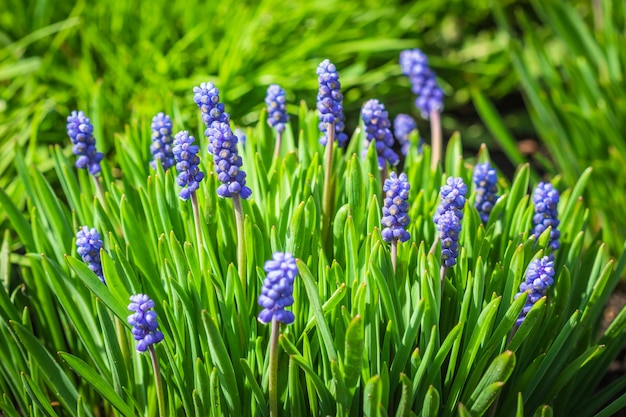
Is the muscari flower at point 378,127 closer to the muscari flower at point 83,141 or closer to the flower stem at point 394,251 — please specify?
the flower stem at point 394,251

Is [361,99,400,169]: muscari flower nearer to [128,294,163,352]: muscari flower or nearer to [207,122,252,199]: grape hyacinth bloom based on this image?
[207,122,252,199]: grape hyacinth bloom

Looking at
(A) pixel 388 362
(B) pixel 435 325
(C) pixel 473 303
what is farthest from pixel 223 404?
(C) pixel 473 303

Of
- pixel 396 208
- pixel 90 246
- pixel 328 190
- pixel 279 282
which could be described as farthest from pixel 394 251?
pixel 90 246

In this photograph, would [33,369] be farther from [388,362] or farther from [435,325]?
[435,325]

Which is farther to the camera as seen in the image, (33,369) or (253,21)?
(253,21)

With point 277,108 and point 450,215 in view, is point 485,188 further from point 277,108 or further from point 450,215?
point 277,108
